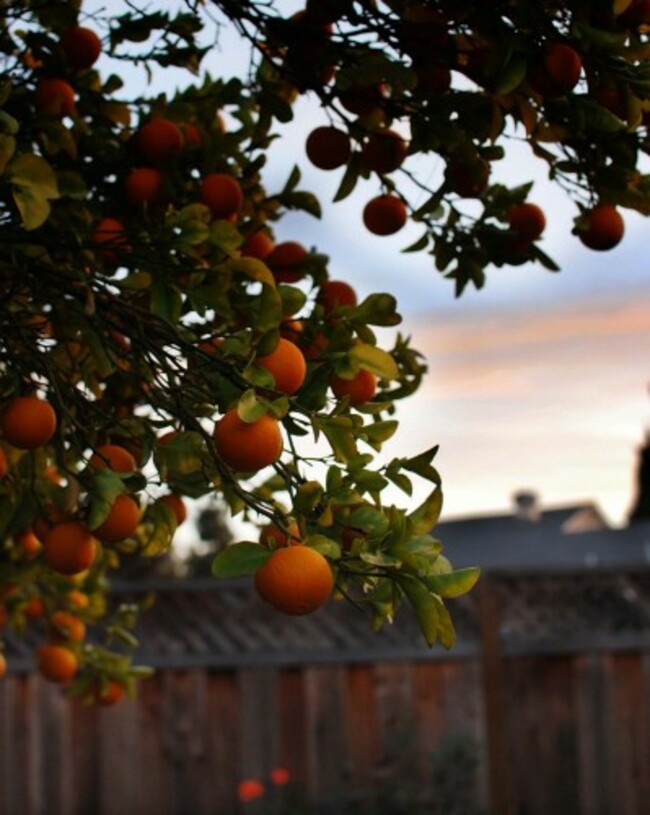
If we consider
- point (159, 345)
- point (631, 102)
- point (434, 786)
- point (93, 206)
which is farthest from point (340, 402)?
point (434, 786)

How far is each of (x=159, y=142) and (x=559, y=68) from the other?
873 mm

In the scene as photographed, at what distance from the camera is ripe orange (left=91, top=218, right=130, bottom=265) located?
2320 millimetres

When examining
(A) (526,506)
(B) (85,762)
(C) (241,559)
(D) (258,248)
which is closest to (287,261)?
(D) (258,248)

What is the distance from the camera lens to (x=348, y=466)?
176 cm

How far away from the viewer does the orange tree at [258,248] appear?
175 centimetres

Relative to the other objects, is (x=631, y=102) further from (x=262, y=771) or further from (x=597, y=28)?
(x=262, y=771)

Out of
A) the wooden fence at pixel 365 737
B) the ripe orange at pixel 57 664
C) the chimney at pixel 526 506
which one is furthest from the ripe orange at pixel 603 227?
the chimney at pixel 526 506

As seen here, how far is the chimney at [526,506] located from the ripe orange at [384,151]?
25959 millimetres

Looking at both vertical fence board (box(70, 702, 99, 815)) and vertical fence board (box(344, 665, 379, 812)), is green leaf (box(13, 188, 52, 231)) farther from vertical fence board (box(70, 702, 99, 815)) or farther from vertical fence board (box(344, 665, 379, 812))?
vertical fence board (box(70, 702, 99, 815))

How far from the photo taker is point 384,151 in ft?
7.86

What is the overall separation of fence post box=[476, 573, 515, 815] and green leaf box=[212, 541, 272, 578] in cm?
539

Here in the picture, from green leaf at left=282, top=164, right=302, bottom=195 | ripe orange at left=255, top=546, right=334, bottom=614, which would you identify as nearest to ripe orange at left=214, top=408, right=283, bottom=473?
ripe orange at left=255, top=546, right=334, bottom=614

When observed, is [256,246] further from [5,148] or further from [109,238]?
[5,148]

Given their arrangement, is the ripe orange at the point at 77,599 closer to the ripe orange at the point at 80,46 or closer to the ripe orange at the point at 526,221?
the ripe orange at the point at 80,46
